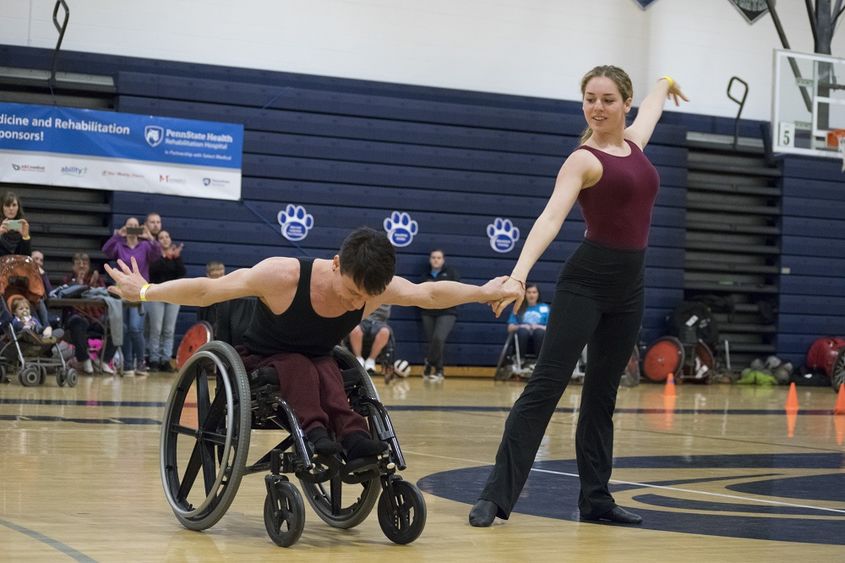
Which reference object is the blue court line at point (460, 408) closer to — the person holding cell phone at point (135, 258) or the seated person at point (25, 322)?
the seated person at point (25, 322)

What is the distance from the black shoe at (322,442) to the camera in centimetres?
353

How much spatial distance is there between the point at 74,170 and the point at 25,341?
310 centimetres

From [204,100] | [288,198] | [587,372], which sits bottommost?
[587,372]

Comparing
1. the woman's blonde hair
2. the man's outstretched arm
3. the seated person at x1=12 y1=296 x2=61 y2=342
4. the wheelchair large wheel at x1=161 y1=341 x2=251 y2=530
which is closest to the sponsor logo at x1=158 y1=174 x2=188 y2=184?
the seated person at x1=12 y1=296 x2=61 y2=342

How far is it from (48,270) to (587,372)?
9355 millimetres

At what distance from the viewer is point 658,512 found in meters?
4.48

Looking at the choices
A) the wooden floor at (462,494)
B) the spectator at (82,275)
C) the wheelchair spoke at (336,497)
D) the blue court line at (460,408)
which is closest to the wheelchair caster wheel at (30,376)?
the wooden floor at (462,494)

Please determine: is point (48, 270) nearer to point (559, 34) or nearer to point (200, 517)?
point (559, 34)

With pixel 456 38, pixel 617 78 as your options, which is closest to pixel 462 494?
pixel 617 78

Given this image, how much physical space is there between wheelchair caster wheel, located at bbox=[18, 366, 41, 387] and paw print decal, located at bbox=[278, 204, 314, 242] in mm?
4195

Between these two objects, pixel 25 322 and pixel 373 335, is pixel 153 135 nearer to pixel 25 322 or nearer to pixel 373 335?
pixel 373 335

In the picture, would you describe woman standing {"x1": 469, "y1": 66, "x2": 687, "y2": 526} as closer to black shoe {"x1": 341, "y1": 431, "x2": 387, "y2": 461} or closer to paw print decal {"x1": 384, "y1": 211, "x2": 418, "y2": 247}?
black shoe {"x1": 341, "y1": 431, "x2": 387, "y2": 461}

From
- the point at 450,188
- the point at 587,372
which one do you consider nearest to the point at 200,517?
the point at 587,372

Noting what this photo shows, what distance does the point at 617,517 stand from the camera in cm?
421
